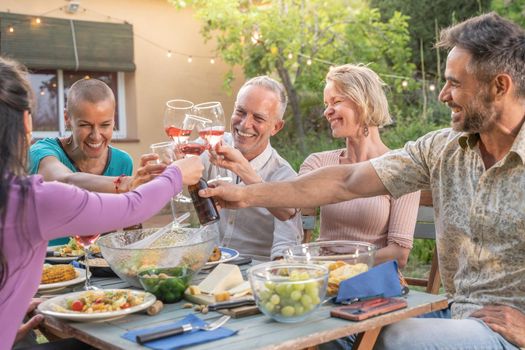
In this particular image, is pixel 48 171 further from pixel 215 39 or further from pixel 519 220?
pixel 215 39

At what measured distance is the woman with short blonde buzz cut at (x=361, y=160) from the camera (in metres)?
3.16

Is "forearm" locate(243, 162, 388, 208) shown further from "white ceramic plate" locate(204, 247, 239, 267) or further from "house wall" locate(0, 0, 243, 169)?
"house wall" locate(0, 0, 243, 169)

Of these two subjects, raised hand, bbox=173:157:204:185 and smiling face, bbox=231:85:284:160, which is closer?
raised hand, bbox=173:157:204:185

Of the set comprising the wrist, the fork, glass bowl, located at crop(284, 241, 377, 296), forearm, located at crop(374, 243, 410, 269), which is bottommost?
forearm, located at crop(374, 243, 410, 269)

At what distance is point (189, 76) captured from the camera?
10.2 m

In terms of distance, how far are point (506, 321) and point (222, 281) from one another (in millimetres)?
954

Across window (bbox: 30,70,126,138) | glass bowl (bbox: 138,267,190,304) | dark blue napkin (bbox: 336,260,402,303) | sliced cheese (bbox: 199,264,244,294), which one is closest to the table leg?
dark blue napkin (bbox: 336,260,402,303)

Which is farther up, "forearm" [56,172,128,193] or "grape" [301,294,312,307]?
"forearm" [56,172,128,193]

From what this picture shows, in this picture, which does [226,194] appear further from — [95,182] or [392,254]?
[392,254]

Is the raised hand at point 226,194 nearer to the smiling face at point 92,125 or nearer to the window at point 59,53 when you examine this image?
the smiling face at point 92,125

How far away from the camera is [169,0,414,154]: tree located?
8.73 m

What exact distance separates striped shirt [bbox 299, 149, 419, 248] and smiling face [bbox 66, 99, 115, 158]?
1196 millimetres

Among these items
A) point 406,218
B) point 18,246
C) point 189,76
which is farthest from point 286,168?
point 189,76

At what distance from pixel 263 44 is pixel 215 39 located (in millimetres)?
1589
